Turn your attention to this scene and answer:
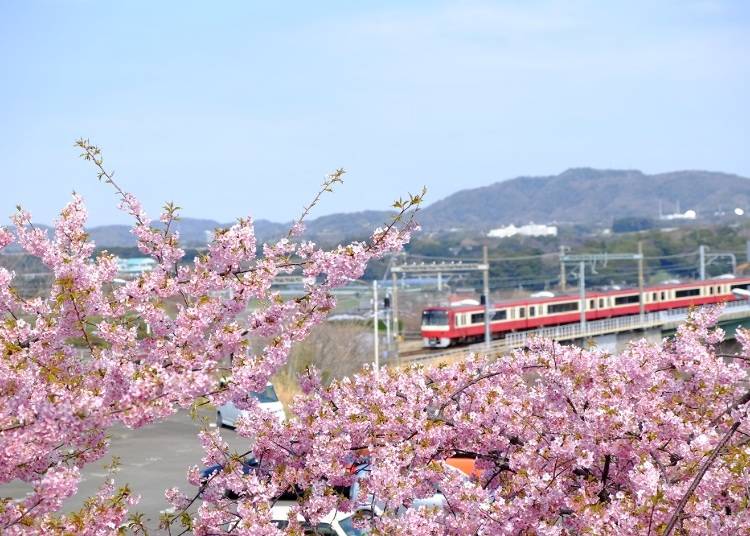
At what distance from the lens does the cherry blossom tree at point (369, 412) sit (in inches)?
179

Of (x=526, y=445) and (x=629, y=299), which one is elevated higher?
(x=526, y=445)

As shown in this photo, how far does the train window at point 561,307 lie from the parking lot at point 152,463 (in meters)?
22.2

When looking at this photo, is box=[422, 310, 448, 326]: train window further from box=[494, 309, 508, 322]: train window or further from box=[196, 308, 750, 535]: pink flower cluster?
box=[196, 308, 750, 535]: pink flower cluster

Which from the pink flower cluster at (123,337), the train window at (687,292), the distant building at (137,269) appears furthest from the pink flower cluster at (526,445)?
the train window at (687,292)

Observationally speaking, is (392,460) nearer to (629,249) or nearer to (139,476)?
(139,476)

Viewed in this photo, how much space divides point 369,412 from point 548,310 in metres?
39.9

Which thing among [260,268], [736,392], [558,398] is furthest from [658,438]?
[260,268]

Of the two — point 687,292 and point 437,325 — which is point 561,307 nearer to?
point 437,325

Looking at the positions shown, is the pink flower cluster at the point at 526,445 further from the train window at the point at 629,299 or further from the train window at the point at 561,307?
the train window at the point at 629,299

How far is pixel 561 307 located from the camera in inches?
1800

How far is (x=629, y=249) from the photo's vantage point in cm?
10969

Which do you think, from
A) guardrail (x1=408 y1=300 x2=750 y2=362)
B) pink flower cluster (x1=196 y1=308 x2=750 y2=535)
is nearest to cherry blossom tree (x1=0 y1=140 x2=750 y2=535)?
pink flower cluster (x1=196 y1=308 x2=750 y2=535)

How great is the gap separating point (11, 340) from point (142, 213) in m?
1.49

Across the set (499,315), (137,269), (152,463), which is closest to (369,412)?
(137,269)
